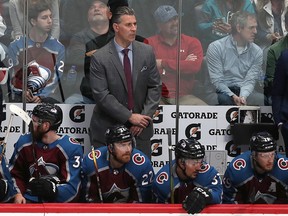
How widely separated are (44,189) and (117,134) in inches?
29.1

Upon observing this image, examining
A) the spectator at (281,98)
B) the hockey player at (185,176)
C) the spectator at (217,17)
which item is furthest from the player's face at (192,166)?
the spectator at (217,17)

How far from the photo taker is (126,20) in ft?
28.2

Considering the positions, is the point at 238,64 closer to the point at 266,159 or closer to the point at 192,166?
the point at 266,159

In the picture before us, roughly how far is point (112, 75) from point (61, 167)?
3.28ft

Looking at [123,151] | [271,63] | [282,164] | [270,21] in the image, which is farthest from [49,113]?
[270,21]

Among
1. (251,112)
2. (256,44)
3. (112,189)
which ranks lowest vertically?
(112,189)

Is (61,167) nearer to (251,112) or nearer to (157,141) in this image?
(157,141)

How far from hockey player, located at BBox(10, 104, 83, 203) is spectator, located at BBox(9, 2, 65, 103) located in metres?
0.74

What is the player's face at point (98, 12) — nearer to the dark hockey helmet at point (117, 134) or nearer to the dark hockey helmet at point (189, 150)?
the dark hockey helmet at point (117, 134)

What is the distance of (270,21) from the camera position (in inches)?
355

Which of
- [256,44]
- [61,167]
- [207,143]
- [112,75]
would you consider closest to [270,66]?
[256,44]

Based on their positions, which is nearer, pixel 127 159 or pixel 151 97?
pixel 127 159

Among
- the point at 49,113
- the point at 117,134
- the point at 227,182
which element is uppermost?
the point at 49,113

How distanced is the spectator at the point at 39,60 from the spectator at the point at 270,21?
1.74 m
